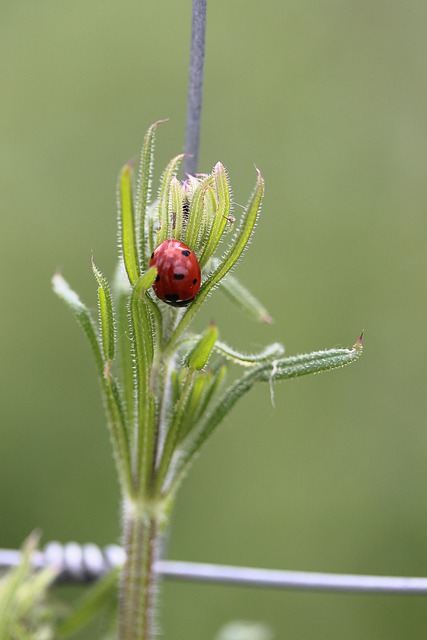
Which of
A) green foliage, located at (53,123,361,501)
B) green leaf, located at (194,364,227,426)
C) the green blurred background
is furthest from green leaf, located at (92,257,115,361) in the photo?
the green blurred background

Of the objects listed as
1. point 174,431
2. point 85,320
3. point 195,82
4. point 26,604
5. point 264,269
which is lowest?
point 26,604

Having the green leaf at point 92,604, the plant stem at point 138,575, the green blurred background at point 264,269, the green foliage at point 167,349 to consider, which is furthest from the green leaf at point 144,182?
the green blurred background at point 264,269

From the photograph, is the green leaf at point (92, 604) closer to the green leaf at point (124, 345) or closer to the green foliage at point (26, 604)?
the green foliage at point (26, 604)

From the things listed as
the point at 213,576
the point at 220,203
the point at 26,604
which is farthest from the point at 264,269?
the point at 220,203

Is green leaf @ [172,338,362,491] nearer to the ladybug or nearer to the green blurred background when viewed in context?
the ladybug

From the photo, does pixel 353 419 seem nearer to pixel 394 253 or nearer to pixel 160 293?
pixel 394 253

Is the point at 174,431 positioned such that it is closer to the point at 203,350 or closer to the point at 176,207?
the point at 203,350

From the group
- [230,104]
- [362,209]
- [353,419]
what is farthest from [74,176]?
[353,419]
